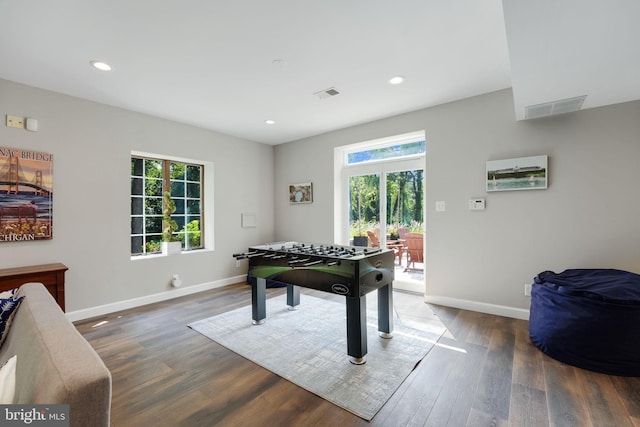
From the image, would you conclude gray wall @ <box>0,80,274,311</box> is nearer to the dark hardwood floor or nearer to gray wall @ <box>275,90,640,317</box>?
the dark hardwood floor

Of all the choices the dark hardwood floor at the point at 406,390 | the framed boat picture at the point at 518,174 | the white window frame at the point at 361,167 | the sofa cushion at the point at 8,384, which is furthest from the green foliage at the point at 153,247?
the framed boat picture at the point at 518,174

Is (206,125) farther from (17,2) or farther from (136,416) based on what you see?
(136,416)

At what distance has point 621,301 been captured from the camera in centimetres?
206

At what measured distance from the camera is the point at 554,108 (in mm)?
2727

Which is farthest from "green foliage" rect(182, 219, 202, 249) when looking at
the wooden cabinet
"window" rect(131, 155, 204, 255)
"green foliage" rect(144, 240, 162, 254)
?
the wooden cabinet

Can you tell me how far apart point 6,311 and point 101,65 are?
2.21m

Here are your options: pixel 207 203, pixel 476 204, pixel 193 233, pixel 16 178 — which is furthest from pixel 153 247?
pixel 476 204

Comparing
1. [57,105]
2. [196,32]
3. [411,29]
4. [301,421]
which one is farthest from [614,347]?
[57,105]

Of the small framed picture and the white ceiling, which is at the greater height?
the white ceiling

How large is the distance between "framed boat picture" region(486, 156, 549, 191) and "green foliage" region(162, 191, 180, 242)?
4.14 metres

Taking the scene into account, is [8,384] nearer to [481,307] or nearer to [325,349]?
[325,349]

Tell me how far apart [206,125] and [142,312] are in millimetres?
2702

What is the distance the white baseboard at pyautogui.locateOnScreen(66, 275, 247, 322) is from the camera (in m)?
3.25

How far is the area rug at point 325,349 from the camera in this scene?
193 cm
